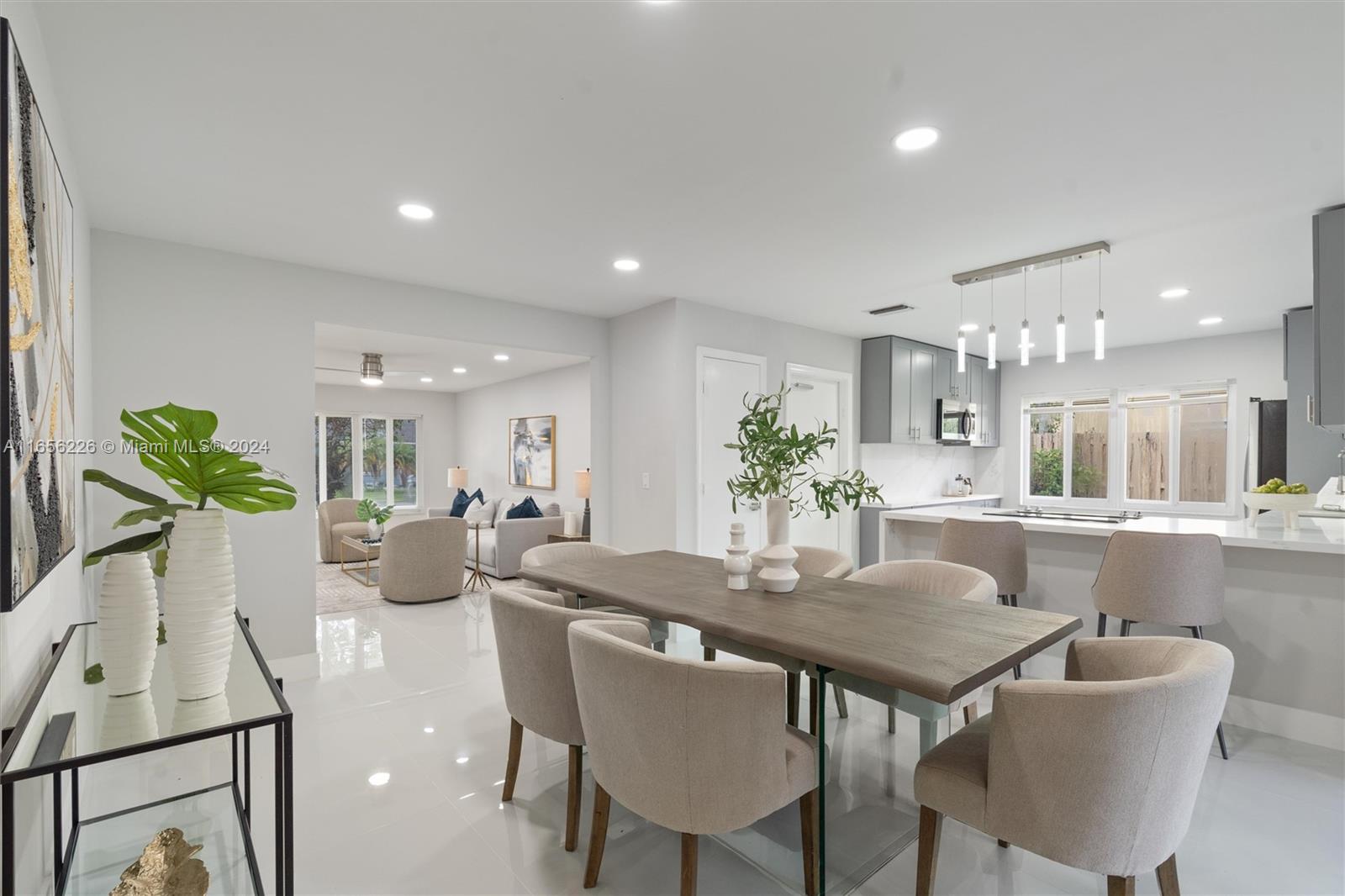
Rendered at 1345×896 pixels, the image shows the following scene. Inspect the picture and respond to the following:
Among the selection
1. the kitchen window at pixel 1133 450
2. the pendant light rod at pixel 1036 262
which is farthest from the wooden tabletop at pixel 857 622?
the kitchen window at pixel 1133 450

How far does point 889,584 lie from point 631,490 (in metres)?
2.62

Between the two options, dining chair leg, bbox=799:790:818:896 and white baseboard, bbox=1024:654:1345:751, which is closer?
dining chair leg, bbox=799:790:818:896

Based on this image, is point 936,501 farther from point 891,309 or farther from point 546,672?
point 546,672

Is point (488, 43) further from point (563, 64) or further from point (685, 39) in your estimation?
point (685, 39)

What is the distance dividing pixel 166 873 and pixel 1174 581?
3625 millimetres

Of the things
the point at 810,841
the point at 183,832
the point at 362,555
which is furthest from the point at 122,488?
the point at 362,555

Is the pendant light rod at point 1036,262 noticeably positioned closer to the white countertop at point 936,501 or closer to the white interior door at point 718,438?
the white interior door at point 718,438

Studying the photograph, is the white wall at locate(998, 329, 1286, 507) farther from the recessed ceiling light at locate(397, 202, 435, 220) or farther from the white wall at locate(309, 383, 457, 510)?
the white wall at locate(309, 383, 457, 510)

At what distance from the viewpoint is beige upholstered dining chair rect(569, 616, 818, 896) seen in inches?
56.7

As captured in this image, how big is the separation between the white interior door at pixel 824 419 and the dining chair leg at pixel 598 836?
13.6ft

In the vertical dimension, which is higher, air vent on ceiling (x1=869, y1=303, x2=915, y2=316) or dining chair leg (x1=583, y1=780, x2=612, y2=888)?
air vent on ceiling (x1=869, y1=303, x2=915, y2=316)

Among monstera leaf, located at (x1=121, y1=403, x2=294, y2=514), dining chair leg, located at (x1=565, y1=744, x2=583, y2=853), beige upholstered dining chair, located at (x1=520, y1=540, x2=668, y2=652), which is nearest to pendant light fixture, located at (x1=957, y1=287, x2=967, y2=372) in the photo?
beige upholstered dining chair, located at (x1=520, y1=540, x2=668, y2=652)

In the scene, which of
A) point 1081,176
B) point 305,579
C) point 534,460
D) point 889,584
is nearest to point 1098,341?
point 1081,176

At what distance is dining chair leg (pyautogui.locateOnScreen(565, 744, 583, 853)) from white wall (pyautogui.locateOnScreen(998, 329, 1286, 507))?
22.1ft
